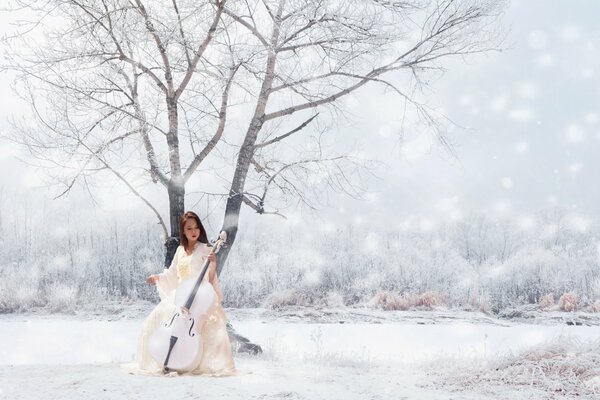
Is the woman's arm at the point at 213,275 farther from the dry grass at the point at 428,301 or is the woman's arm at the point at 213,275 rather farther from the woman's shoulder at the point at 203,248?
the dry grass at the point at 428,301

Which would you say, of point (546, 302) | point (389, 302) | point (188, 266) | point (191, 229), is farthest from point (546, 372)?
point (546, 302)

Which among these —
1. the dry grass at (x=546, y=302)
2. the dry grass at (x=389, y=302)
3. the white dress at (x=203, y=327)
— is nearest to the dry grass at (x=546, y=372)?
the white dress at (x=203, y=327)

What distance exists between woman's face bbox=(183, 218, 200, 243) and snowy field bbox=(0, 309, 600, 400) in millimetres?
1492

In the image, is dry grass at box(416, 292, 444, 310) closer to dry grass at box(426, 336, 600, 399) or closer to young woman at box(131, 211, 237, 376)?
dry grass at box(426, 336, 600, 399)

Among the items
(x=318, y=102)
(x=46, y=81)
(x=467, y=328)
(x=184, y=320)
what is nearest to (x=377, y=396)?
(x=184, y=320)

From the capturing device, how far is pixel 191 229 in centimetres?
711

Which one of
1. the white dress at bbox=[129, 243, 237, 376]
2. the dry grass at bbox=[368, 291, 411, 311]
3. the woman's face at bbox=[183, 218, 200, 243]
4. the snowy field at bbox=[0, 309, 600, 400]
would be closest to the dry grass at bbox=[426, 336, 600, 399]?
the snowy field at bbox=[0, 309, 600, 400]

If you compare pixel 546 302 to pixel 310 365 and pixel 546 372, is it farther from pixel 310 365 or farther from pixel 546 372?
pixel 310 365

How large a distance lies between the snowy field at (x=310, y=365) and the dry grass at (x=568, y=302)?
2.13 m

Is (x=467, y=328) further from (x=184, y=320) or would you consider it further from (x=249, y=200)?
(x=184, y=320)

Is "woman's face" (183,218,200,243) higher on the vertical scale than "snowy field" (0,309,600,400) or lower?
higher

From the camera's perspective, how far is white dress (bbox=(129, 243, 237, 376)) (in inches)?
274

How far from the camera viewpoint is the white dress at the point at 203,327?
695 centimetres

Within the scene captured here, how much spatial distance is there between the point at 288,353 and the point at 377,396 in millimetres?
3334
